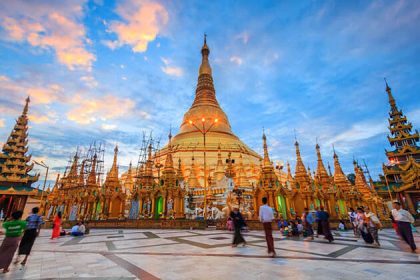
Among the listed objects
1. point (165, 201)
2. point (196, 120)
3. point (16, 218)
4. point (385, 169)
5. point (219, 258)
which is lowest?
point (219, 258)

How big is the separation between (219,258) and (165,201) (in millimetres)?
16507

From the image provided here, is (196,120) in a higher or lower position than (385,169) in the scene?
higher

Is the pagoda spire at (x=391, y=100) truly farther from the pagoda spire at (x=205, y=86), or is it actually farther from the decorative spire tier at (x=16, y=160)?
the decorative spire tier at (x=16, y=160)

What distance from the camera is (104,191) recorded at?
24.5m

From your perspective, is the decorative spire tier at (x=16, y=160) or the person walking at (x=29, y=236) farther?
the decorative spire tier at (x=16, y=160)

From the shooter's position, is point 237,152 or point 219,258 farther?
point 237,152

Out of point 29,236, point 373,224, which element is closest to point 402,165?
point 373,224

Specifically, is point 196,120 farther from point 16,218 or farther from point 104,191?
point 16,218

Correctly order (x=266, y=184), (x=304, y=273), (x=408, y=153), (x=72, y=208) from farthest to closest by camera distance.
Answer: (x=408, y=153) → (x=72, y=208) → (x=266, y=184) → (x=304, y=273)

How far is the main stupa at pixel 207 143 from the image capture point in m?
38.0

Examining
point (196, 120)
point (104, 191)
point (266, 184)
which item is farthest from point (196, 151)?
point (266, 184)

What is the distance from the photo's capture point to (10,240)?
5.62 m

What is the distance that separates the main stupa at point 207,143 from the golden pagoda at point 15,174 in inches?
878

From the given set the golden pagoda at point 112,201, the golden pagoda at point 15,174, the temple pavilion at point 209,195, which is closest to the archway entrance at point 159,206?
the temple pavilion at point 209,195
